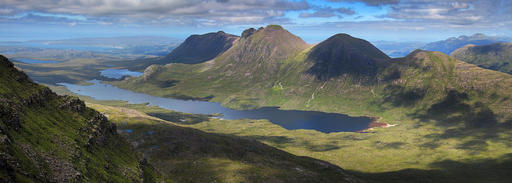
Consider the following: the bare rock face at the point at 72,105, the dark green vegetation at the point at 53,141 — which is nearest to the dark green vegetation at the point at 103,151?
the dark green vegetation at the point at 53,141

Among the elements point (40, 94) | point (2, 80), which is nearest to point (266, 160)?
point (40, 94)

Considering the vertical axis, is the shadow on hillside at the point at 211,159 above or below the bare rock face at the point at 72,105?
below

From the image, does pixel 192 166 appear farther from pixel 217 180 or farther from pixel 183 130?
pixel 183 130

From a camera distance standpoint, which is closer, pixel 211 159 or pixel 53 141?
pixel 53 141

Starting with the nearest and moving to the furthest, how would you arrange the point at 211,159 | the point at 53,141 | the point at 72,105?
1. the point at 53,141
2. the point at 72,105
3. the point at 211,159

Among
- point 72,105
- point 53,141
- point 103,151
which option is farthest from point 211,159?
point 53,141

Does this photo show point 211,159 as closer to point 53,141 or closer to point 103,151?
point 103,151

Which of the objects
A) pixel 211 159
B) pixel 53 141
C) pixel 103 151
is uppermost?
pixel 53 141

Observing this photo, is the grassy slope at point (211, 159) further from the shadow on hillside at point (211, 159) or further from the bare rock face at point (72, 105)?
the bare rock face at point (72, 105)
